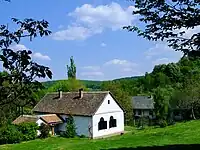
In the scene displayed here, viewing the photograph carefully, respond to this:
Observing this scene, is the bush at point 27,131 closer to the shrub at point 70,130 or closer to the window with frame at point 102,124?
the shrub at point 70,130

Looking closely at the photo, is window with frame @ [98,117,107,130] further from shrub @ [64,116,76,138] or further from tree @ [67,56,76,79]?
tree @ [67,56,76,79]

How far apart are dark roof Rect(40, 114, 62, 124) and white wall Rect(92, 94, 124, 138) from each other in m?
4.40

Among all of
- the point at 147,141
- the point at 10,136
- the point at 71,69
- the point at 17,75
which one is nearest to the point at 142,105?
the point at 71,69

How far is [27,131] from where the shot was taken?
36.2 m

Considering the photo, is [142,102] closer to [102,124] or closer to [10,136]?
[102,124]

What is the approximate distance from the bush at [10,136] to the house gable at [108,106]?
9.08m

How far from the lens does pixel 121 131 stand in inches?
1726

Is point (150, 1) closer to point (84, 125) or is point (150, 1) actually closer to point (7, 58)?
point (7, 58)

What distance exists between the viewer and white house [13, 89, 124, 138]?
130 feet

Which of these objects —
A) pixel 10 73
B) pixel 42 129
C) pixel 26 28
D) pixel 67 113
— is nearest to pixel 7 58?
pixel 10 73

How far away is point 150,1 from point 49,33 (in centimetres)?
620

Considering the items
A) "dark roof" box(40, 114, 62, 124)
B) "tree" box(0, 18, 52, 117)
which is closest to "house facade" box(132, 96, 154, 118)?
"dark roof" box(40, 114, 62, 124)

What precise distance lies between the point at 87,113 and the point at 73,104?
11.6 ft

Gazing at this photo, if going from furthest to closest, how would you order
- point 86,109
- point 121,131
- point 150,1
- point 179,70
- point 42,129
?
point 179,70, point 121,131, point 86,109, point 42,129, point 150,1
